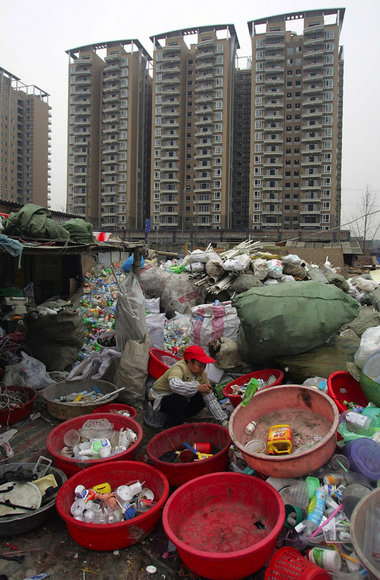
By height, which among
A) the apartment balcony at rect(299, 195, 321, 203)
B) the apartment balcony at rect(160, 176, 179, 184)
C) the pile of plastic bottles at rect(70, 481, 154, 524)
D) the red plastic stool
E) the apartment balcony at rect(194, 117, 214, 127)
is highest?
the apartment balcony at rect(194, 117, 214, 127)

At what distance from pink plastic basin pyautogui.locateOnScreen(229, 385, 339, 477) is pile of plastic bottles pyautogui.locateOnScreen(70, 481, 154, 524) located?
699mm

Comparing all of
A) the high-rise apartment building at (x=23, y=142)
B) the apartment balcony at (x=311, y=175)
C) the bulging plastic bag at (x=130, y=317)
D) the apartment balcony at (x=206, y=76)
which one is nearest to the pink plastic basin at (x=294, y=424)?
the bulging plastic bag at (x=130, y=317)

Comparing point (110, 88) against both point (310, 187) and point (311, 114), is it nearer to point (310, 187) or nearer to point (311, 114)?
point (311, 114)

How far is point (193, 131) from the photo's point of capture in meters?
53.1

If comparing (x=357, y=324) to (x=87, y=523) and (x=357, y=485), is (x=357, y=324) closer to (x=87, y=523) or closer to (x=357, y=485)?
(x=357, y=485)

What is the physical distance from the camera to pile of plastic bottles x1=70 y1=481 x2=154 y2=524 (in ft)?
7.00

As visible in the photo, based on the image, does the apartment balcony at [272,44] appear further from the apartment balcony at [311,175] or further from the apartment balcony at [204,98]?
the apartment balcony at [311,175]

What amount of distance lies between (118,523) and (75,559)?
1.05 feet

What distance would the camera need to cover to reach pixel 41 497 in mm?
2271

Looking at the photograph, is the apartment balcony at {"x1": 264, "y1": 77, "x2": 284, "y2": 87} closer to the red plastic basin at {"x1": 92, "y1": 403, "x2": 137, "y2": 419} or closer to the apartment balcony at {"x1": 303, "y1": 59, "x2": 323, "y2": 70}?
the apartment balcony at {"x1": 303, "y1": 59, "x2": 323, "y2": 70}

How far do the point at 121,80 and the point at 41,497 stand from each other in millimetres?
60135

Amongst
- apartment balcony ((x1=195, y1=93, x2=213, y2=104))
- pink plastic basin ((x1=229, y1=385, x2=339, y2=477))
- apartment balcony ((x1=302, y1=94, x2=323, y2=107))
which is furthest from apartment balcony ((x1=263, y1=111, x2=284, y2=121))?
pink plastic basin ((x1=229, y1=385, x2=339, y2=477))

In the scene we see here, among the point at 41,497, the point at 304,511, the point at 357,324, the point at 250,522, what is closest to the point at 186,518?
the point at 250,522

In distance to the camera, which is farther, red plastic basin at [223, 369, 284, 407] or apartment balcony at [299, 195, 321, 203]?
apartment balcony at [299, 195, 321, 203]
